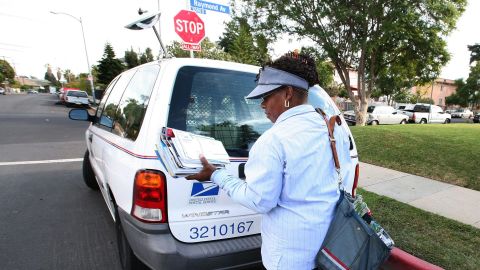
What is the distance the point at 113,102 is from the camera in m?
3.52

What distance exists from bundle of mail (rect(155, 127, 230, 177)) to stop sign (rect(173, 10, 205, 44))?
5112 millimetres

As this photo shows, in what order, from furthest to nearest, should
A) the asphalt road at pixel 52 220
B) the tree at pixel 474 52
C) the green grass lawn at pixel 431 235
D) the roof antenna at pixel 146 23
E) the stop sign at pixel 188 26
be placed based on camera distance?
the tree at pixel 474 52, the stop sign at pixel 188 26, the asphalt road at pixel 52 220, the green grass lawn at pixel 431 235, the roof antenna at pixel 146 23

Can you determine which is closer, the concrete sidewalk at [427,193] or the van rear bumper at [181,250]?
the van rear bumper at [181,250]

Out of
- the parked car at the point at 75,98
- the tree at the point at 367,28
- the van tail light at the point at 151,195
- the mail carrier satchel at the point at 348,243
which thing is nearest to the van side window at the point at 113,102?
the van tail light at the point at 151,195

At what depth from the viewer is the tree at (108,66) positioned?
40219mm

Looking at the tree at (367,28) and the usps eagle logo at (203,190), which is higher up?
the tree at (367,28)

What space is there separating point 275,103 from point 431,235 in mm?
3068

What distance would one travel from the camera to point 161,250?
1955mm

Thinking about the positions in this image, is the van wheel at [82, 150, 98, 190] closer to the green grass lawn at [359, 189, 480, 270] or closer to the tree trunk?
the green grass lawn at [359, 189, 480, 270]

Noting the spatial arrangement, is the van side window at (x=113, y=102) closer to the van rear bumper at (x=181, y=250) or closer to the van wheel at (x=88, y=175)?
the van rear bumper at (x=181, y=250)

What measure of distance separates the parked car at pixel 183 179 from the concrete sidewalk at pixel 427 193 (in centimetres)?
242

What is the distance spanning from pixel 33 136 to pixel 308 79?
12.5 meters

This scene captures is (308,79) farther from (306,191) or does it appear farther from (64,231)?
(64,231)

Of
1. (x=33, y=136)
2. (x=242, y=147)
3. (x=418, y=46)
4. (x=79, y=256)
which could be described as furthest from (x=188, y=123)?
(x=418, y=46)
